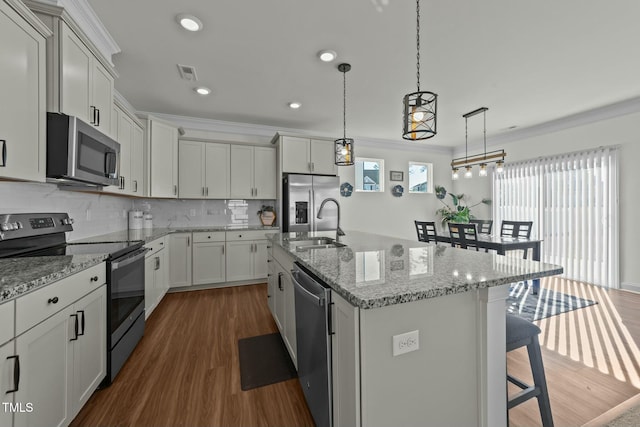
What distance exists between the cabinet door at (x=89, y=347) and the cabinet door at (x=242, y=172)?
284 cm

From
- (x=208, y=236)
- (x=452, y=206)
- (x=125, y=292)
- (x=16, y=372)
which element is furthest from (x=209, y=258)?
(x=452, y=206)

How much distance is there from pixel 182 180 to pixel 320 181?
7.19ft

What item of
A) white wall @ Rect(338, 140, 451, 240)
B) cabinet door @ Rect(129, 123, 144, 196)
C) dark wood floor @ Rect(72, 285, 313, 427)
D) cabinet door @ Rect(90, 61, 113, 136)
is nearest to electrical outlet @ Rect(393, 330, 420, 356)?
dark wood floor @ Rect(72, 285, 313, 427)

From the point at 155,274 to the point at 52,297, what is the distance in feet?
6.45

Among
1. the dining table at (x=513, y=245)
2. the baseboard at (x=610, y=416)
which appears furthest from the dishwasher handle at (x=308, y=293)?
the dining table at (x=513, y=245)

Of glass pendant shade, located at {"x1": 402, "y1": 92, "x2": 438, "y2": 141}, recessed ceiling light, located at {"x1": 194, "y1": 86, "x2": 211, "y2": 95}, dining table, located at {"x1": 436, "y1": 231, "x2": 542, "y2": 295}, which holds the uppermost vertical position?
recessed ceiling light, located at {"x1": 194, "y1": 86, "x2": 211, "y2": 95}

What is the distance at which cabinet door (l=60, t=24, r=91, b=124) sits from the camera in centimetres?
165

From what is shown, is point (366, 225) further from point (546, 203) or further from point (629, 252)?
point (629, 252)

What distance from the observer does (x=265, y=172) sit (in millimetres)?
4559

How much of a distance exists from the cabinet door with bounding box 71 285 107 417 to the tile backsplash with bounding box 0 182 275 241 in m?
0.91

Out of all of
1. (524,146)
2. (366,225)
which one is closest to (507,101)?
(524,146)

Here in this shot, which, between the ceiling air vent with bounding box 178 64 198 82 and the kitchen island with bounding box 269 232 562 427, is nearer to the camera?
the kitchen island with bounding box 269 232 562 427

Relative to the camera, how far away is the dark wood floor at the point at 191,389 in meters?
1.52

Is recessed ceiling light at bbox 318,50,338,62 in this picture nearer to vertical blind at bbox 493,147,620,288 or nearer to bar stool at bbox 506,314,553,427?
bar stool at bbox 506,314,553,427
